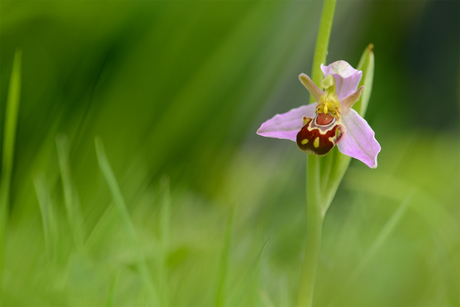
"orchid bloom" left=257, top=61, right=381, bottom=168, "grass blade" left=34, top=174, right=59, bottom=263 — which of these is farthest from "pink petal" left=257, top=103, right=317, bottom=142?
"grass blade" left=34, top=174, right=59, bottom=263

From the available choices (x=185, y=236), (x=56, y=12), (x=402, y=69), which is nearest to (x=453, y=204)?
(x=185, y=236)

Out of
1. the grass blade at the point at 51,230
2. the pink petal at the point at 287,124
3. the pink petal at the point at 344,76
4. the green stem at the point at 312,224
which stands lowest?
the grass blade at the point at 51,230

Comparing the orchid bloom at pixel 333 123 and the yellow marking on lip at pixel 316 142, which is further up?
the orchid bloom at pixel 333 123

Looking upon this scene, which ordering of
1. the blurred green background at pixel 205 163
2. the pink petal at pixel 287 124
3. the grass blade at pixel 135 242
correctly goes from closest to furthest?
the grass blade at pixel 135 242 < the pink petal at pixel 287 124 < the blurred green background at pixel 205 163

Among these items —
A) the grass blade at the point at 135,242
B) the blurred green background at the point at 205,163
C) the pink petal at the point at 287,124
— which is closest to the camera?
the grass blade at the point at 135,242

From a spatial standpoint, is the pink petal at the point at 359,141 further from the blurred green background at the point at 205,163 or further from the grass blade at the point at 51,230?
the grass blade at the point at 51,230

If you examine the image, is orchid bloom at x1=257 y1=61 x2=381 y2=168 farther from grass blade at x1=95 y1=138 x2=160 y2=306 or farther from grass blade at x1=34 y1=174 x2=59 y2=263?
grass blade at x1=34 y1=174 x2=59 y2=263

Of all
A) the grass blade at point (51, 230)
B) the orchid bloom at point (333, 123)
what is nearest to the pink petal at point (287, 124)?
the orchid bloom at point (333, 123)

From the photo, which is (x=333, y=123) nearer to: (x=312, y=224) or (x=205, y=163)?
(x=312, y=224)

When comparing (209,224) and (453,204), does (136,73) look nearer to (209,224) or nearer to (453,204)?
(209,224)
